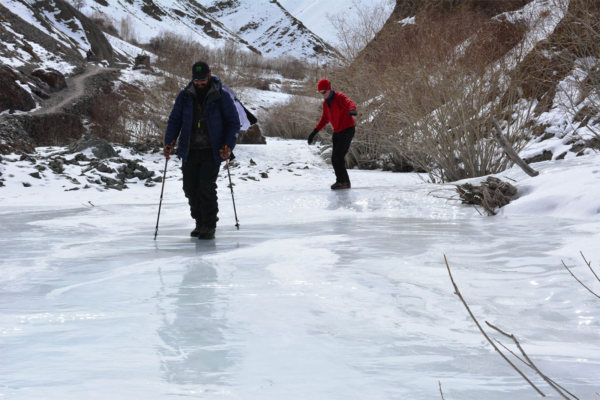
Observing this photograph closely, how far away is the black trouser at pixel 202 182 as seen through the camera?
16.7 feet

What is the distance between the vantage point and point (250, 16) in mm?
194250

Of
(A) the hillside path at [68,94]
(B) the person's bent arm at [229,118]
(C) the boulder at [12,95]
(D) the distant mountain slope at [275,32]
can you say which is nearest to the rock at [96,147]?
(B) the person's bent arm at [229,118]

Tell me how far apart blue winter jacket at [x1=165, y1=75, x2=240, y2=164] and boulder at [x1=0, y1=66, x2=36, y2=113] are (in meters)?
23.2

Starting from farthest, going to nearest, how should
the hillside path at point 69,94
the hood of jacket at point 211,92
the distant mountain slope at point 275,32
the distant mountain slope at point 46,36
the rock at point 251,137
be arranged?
the distant mountain slope at point 275,32
the distant mountain slope at point 46,36
the hillside path at point 69,94
the rock at point 251,137
the hood of jacket at point 211,92

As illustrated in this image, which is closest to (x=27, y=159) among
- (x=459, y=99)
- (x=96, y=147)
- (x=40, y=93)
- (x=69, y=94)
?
(x=96, y=147)

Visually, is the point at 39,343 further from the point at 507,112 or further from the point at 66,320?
the point at 507,112

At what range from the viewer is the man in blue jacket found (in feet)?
16.4

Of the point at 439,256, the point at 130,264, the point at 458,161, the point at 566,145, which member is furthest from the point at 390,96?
the point at 130,264

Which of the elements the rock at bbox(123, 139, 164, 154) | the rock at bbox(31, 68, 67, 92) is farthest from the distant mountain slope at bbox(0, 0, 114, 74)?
the rock at bbox(123, 139, 164, 154)

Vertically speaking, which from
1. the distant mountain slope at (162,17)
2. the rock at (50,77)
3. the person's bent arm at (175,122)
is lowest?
the person's bent arm at (175,122)

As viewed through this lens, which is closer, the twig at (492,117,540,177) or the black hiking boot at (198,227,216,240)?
the black hiking boot at (198,227,216,240)

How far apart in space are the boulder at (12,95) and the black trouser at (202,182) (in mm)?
23181

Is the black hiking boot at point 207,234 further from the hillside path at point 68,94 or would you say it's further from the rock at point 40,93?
the rock at point 40,93

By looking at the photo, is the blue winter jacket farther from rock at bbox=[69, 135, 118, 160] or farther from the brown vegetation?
rock at bbox=[69, 135, 118, 160]
